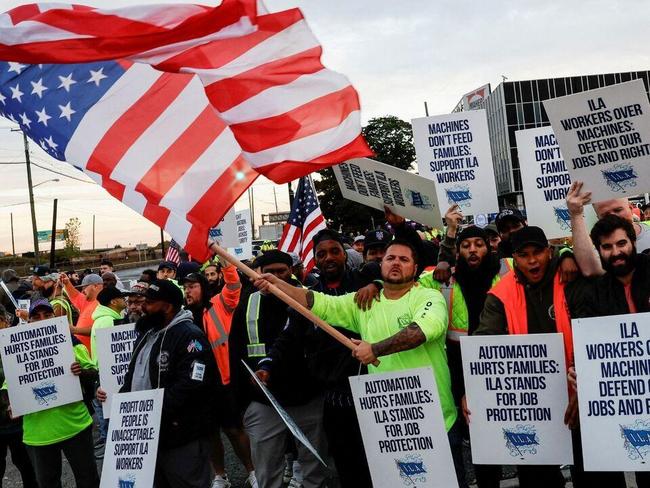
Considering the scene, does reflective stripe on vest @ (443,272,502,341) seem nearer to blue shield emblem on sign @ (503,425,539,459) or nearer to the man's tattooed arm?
the man's tattooed arm

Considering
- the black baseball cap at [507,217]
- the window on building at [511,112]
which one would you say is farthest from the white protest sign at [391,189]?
the window on building at [511,112]

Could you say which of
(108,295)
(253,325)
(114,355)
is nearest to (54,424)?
(114,355)

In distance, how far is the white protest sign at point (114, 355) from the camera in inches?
258

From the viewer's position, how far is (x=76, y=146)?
494 centimetres

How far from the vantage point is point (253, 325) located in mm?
5898

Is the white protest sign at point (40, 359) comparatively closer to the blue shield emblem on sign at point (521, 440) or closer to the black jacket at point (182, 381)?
the black jacket at point (182, 381)

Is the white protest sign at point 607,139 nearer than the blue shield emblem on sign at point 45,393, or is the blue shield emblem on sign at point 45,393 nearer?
the white protest sign at point 607,139

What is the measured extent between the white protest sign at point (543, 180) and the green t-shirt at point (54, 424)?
13.7 feet

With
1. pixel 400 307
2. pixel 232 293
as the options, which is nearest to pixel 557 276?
pixel 400 307

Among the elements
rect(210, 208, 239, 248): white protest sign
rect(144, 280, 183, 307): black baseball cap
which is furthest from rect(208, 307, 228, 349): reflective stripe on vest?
rect(144, 280, 183, 307): black baseball cap

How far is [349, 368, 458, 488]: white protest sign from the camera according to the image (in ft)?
14.1

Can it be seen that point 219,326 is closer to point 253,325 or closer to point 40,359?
point 253,325

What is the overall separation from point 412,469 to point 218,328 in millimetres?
3561

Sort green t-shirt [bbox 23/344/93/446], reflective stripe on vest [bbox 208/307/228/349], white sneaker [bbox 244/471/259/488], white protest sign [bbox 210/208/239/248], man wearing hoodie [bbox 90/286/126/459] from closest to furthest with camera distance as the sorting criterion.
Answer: green t-shirt [bbox 23/344/93/446] < white sneaker [bbox 244/471/259/488] < reflective stripe on vest [bbox 208/307/228/349] < man wearing hoodie [bbox 90/286/126/459] < white protest sign [bbox 210/208/239/248]
